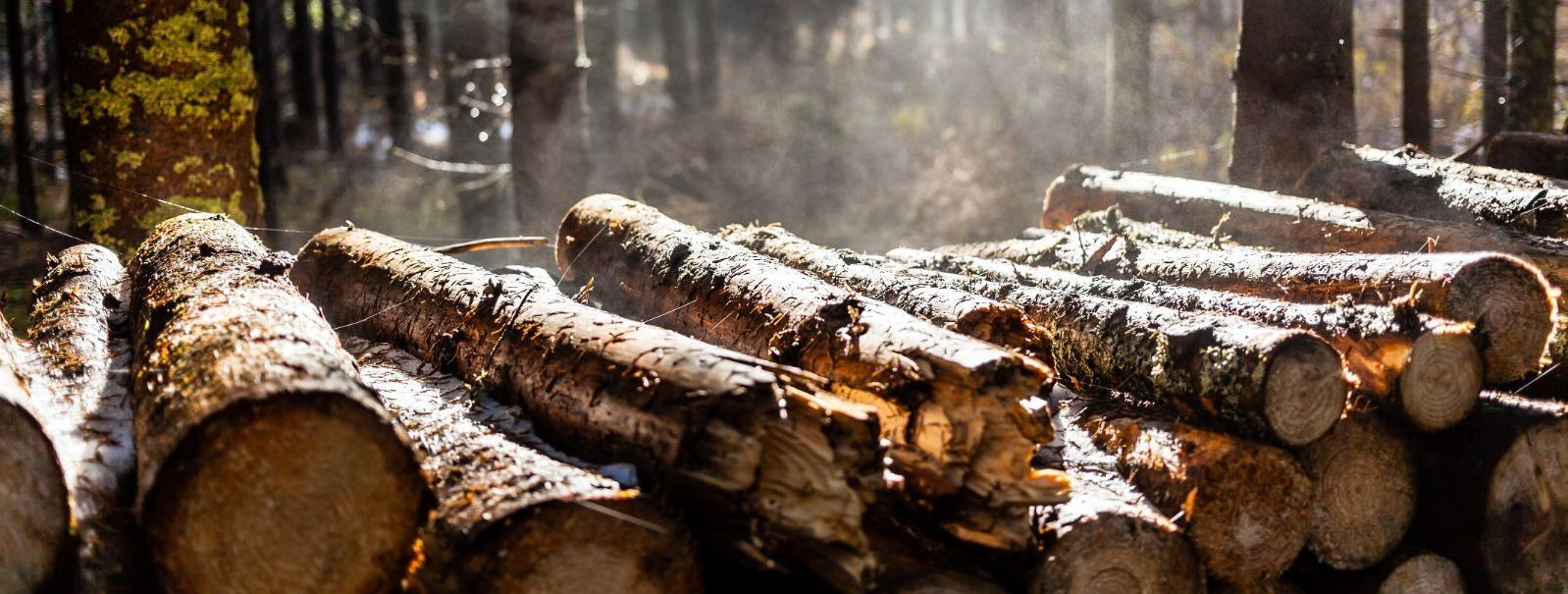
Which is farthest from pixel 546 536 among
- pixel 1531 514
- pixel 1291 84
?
pixel 1291 84

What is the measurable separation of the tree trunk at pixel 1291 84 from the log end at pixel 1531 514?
3.48 metres

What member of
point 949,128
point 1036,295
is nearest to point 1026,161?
point 949,128

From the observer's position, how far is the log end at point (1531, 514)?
3410 mm

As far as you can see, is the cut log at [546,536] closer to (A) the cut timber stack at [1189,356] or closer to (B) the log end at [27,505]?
(B) the log end at [27,505]

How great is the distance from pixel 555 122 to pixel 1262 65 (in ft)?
17.6

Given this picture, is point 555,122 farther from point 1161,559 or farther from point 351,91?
point 351,91

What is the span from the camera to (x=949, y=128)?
16703 millimetres

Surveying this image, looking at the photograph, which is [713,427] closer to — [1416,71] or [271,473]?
[271,473]

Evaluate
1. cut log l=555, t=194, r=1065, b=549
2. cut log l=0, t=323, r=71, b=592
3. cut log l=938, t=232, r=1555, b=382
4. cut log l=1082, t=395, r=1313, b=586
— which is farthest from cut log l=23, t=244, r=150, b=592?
cut log l=938, t=232, r=1555, b=382

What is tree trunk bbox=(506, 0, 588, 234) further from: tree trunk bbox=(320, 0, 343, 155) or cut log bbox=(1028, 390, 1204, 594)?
tree trunk bbox=(320, 0, 343, 155)

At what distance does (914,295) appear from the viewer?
4.02 m

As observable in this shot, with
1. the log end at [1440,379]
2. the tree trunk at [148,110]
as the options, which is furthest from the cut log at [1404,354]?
the tree trunk at [148,110]

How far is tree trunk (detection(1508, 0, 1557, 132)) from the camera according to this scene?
294 inches

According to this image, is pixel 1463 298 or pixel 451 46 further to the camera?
pixel 451 46
